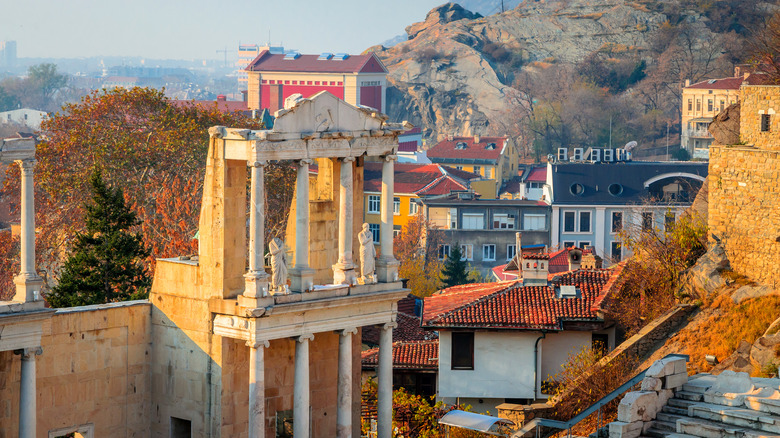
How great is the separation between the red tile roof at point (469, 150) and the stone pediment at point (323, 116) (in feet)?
433

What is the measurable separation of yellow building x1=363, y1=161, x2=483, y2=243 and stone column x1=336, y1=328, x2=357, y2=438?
9223cm

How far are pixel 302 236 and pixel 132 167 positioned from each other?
50513 mm

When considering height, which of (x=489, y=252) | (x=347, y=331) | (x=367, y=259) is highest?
(x=367, y=259)

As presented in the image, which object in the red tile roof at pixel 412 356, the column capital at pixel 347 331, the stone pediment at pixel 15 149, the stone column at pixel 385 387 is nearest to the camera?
the stone pediment at pixel 15 149

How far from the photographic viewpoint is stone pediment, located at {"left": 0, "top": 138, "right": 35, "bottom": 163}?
31.6 m

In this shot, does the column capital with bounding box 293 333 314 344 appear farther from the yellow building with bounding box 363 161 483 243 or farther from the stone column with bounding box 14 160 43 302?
the yellow building with bounding box 363 161 483 243

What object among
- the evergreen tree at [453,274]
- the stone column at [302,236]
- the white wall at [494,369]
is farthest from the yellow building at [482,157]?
the stone column at [302,236]

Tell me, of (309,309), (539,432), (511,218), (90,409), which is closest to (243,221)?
(309,309)

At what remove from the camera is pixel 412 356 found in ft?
168

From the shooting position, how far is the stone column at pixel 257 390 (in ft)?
107

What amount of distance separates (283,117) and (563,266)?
50217mm

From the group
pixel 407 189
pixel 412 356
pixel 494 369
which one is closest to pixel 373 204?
pixel 407 189

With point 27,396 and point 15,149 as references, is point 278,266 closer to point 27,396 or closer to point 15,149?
point 27,396

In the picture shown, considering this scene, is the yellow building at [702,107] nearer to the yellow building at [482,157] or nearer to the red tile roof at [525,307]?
the yellow building at [482,157]
